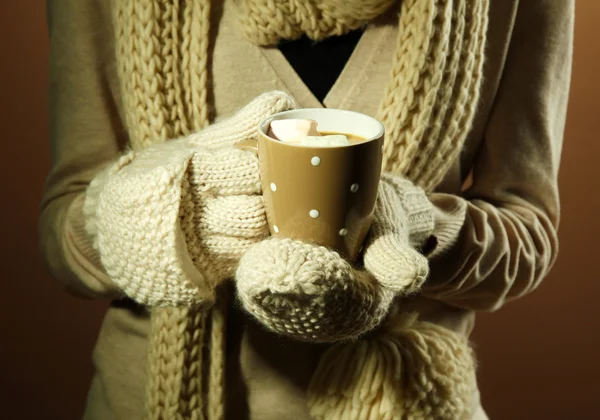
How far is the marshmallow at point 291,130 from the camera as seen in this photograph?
19.3 inches

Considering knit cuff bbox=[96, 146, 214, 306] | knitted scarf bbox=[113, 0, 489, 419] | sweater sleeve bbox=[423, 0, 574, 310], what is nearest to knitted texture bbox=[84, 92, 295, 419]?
knit cuff bbox=[96, 146, 214, 306]

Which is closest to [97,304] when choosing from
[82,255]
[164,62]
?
[82,255]

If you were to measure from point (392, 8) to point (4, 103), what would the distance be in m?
0.73

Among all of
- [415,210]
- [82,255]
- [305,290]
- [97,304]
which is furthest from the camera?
[97,304]

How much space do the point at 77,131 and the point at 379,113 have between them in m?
0.34

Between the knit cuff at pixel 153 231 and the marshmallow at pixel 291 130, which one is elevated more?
the marshmallow at pixel 291 130

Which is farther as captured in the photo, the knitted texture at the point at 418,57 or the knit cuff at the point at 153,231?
the knitted texture at the point at 418,57

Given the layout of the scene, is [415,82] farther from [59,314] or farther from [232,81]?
[59,314]

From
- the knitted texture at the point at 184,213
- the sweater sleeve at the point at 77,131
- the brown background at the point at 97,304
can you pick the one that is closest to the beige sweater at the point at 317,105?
the sweater sleeve at the point at 77,131

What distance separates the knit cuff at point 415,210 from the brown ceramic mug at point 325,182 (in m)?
0.09

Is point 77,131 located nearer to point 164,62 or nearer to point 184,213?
point 164,62

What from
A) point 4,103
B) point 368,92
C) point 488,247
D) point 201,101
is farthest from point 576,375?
point 4,103

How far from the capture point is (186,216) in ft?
1.74

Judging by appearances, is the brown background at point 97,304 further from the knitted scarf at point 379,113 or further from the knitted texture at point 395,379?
the knitted texture at point 395,379
